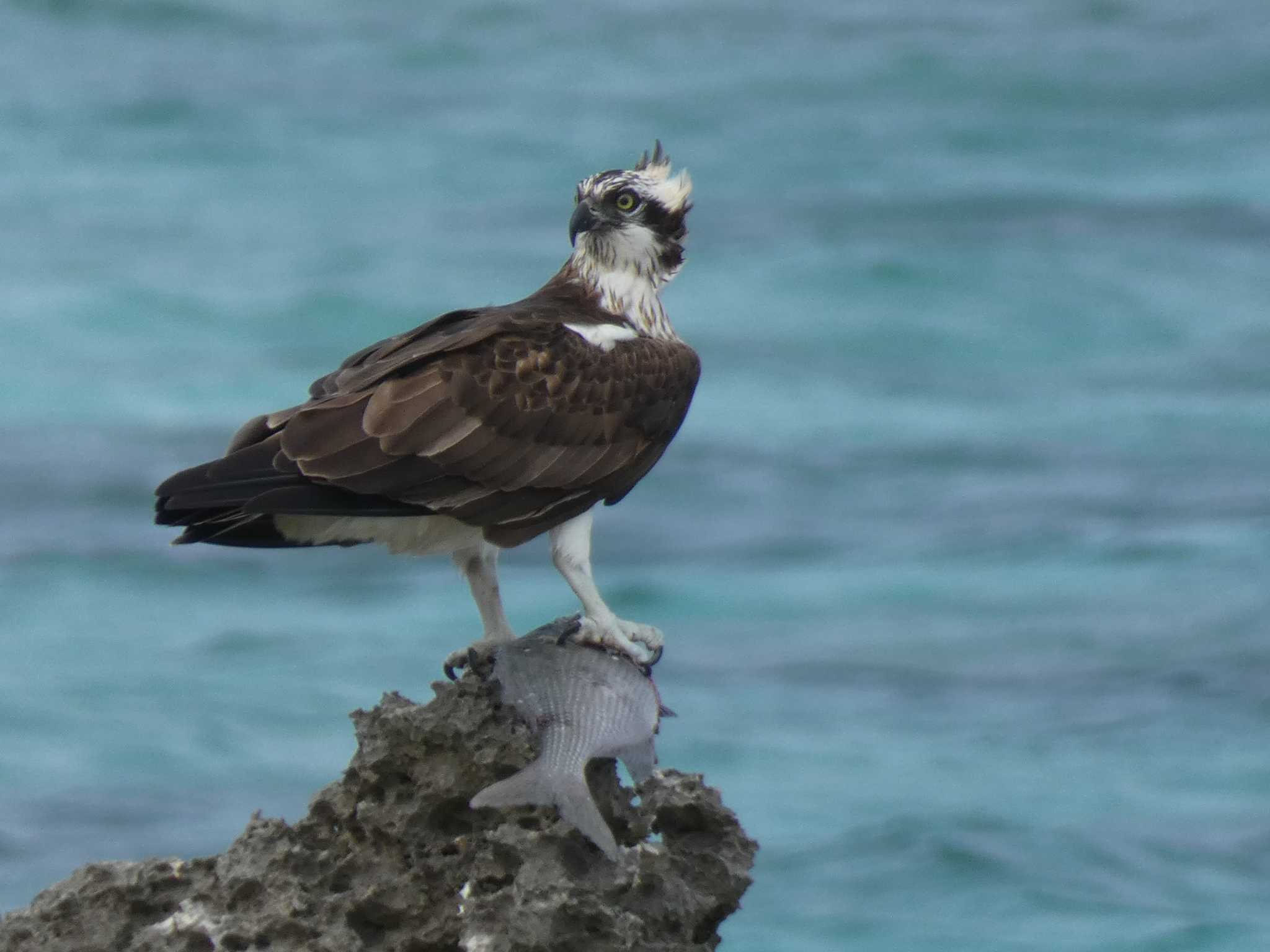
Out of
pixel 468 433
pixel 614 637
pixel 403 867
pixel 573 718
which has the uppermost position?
pixel 468 433

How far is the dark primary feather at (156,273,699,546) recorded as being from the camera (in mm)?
7727

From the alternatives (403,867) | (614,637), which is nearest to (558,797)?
(403,867)

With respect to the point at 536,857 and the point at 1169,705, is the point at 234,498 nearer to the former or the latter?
the point at 536,857

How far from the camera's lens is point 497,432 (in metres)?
8.35

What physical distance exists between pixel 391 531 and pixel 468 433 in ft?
1.39

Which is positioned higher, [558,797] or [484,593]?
[484,593]

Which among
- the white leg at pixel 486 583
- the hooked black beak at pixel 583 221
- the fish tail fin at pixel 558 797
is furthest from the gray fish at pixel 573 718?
the hooked black beak at pixel 583 221

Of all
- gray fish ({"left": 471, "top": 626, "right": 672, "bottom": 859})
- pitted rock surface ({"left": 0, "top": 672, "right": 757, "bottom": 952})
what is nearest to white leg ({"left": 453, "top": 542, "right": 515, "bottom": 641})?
gray fish ({"left": 471, "top": 626, "right": 672, "bottom": 859})

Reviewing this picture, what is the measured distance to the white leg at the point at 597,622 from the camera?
7711 mm

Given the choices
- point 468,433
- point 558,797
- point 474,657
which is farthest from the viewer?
point 468,433

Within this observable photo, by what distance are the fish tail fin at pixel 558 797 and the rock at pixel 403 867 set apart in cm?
5

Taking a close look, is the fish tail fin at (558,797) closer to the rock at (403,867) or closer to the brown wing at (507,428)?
the rock at (403,867)

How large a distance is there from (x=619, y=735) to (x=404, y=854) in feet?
2.28

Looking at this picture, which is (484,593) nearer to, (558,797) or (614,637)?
(614,637)
